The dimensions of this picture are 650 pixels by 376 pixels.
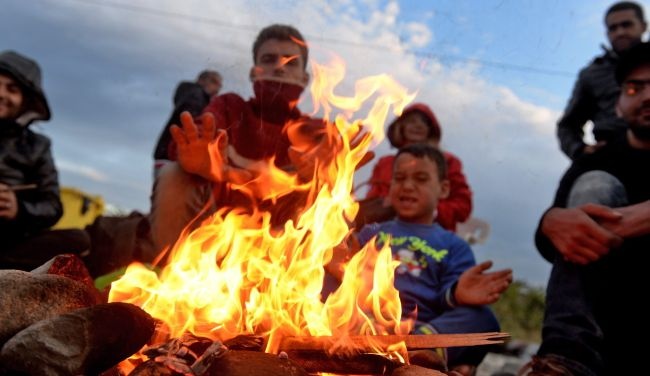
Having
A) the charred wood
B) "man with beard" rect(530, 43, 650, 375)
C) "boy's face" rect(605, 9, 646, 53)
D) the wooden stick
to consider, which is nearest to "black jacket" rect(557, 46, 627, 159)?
"boy's face" rect(605, 9, 646, 53)

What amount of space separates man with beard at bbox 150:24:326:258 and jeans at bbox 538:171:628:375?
5.32ft

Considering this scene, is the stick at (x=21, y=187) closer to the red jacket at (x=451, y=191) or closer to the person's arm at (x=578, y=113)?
the red jacket at (x=451, y=191)

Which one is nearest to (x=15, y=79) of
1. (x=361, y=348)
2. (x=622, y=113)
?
(x=361, y=348)

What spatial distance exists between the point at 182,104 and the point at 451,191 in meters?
3.81

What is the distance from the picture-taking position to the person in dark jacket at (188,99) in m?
7.51

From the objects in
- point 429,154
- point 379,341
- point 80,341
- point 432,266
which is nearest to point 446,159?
point 429,154

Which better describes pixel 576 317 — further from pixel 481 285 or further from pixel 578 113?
pixel 578 113

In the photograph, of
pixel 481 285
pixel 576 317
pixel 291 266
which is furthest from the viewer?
pixel 481 285

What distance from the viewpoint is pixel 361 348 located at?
2299mm

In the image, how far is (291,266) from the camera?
2865 millimetres

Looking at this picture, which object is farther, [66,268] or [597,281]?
[597,281]

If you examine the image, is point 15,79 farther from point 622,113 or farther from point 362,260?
point 622,113

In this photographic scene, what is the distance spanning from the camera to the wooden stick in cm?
230

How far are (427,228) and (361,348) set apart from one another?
235cm
